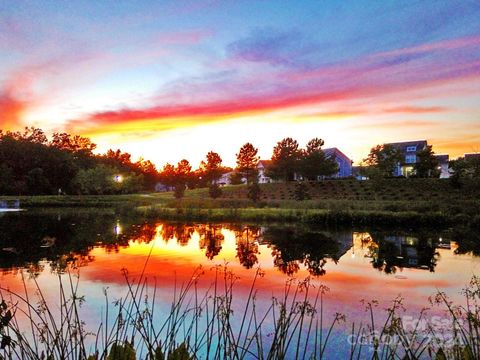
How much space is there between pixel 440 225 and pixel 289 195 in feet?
93.0

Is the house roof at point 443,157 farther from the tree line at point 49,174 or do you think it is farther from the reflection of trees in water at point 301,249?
the reflection of trees in water at point 301,249

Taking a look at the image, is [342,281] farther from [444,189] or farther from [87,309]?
[444,189]

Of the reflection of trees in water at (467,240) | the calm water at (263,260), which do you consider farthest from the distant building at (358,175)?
the calm water at (263,260)

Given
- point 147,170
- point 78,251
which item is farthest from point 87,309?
point 147,170

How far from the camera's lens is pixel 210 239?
64.3ft

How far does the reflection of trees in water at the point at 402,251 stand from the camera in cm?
1320

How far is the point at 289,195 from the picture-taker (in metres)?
51.6

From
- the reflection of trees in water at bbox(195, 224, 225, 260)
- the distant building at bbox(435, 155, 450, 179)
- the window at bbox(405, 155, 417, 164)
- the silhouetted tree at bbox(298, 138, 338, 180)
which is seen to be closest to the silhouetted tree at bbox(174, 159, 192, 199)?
the silhouetted tree at bbox(298, 138, 338, 180)

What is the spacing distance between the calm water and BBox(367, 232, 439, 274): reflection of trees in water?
0.11ft

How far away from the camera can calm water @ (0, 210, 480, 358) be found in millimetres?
9305

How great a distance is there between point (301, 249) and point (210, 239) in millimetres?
5218

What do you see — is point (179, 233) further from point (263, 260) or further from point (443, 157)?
point (443, 157)

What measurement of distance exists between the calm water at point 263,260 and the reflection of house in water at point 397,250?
0.11 feet

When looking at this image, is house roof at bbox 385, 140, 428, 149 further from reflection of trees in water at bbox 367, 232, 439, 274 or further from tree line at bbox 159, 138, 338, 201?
reflection of trees in water at bbox 367, 232, 439, 274
